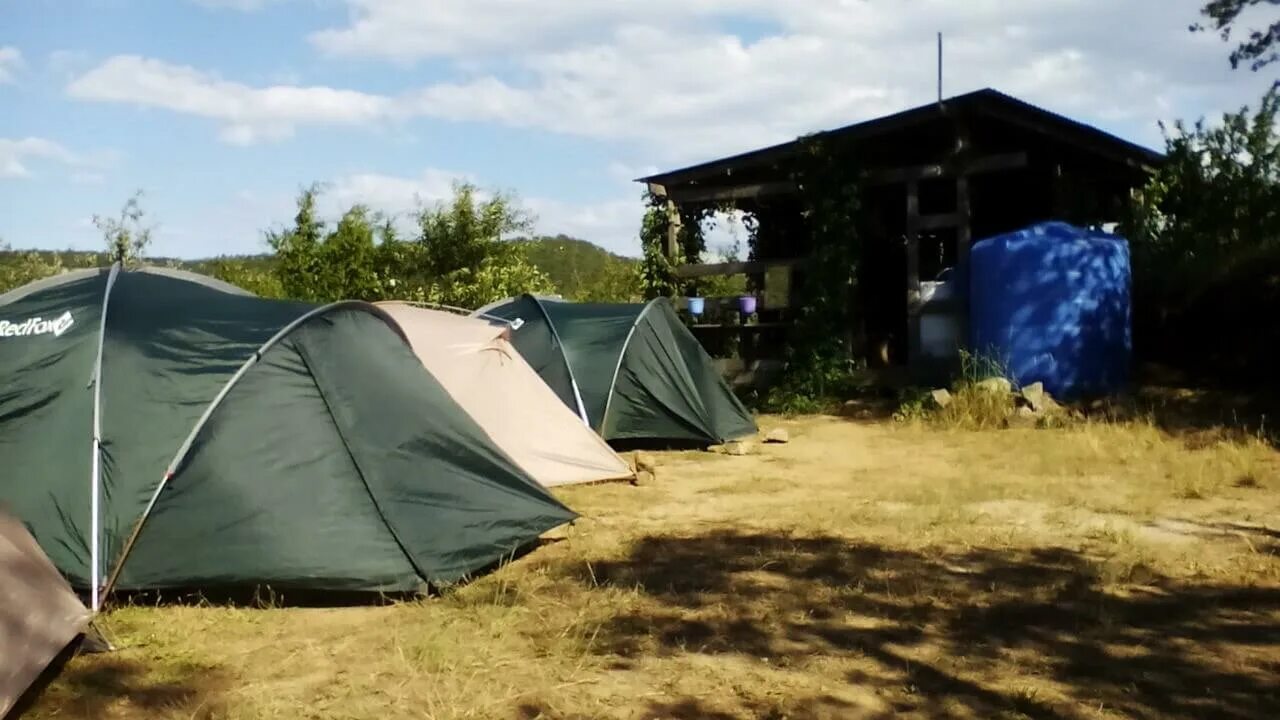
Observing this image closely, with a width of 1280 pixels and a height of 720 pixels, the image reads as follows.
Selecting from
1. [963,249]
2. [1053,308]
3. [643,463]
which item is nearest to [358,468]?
[643,463]

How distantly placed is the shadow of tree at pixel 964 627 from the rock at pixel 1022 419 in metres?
5.29

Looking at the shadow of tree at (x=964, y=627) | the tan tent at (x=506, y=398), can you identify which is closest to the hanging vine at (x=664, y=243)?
the tan tent at (x=506, y=398)

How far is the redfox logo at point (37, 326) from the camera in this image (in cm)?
550

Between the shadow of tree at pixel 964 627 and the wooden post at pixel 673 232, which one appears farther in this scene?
the wooden post at pixel 673 232

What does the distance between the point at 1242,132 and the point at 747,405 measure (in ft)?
29.3

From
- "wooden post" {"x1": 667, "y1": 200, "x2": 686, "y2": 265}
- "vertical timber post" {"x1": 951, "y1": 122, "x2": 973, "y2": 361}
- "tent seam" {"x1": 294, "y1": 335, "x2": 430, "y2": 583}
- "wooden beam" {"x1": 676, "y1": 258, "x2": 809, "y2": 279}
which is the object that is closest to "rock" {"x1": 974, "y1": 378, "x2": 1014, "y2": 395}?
"vertical timber post" {"x1": 951, "y1": 122, "x2": 973, "y2": 361}

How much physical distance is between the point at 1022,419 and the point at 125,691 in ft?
30.0

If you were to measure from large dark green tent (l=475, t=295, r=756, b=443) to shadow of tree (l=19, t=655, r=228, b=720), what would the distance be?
5796mm

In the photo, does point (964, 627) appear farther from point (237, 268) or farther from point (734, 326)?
point (237, 268)

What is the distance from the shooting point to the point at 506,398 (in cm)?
809

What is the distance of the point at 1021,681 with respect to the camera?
13.6 feet

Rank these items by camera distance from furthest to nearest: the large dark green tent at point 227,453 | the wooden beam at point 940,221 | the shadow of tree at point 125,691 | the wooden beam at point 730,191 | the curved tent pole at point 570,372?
the wooden beam at point 730,191 → the wooden beam at point 940,221 → the curved tent pole at point 570,372 → the large dark green tent at point 227,453 → the shadow of tree at point 125,691

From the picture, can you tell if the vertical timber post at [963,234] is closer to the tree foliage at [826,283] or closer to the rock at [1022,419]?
the tree foliage at [826,283]

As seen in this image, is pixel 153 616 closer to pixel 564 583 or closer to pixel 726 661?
pixel 564 583
